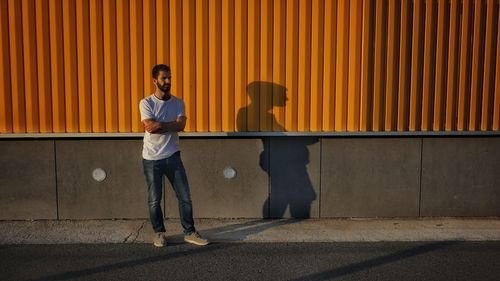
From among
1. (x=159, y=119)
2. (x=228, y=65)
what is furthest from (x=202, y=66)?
(x=159, y=119)

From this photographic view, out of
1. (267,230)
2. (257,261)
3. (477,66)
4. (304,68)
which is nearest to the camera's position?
(257,261)

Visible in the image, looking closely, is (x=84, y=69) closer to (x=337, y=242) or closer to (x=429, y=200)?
(x=337, y=242)

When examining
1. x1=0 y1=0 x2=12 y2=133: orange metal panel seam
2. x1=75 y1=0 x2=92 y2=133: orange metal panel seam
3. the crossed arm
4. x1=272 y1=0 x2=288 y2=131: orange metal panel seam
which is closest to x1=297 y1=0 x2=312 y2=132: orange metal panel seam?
x1=272 y1=0 x2=288 y2=131: orange metal panel seam

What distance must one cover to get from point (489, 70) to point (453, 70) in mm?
471

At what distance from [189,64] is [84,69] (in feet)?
4.18

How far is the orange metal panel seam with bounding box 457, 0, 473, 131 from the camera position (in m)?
6.31

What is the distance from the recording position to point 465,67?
635 cm

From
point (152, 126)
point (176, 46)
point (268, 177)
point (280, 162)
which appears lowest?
point (268, 177)

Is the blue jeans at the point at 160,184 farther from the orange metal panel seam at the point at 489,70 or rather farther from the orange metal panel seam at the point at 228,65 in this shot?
the orange metal panel seam at the point at 489,70

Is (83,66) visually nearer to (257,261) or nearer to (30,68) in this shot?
(30,68)

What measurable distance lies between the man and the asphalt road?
262 mm

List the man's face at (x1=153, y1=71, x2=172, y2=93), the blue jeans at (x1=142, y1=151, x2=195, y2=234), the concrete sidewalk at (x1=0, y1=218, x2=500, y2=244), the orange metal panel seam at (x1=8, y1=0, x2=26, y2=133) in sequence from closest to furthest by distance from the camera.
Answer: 1. the man's face at (x1=153, y1=71, x2=172, y2=93)
2. the blue jeans at (x1=142, y1=151, x2=195, y2=234)
3. the concrete sidewalk at (x1=0, y1=218, x2=500, y2=244)
4. the orange metal panel seam at (x1=8, y1=0, x2=26, y2=133)

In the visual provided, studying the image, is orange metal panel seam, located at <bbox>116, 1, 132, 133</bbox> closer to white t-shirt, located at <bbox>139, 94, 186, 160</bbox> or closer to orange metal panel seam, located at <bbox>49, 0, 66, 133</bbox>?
orange metal panel seam, located at <bbox>49, 0, 66, 133</bbox>

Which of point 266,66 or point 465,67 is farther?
point 465,67
